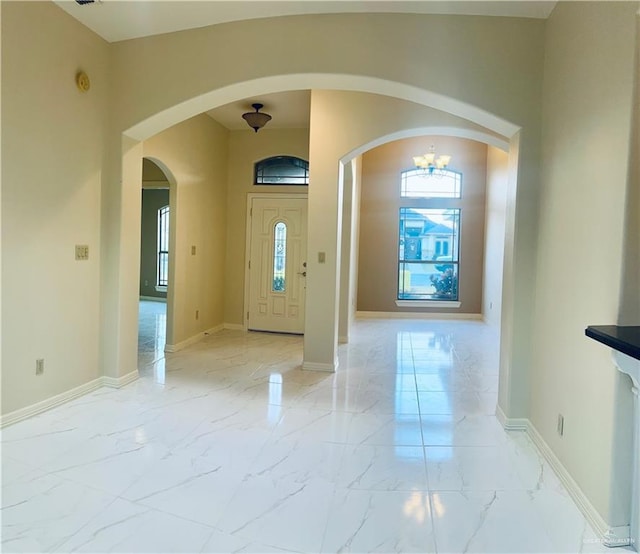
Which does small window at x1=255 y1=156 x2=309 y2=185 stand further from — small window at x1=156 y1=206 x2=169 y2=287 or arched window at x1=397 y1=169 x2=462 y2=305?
small window at x1=156 y1=206 x2=169 y2=287

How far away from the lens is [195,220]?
225 inches

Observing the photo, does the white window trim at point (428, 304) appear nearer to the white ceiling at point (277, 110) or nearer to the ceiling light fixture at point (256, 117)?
the white ceiling at point (277, 110)

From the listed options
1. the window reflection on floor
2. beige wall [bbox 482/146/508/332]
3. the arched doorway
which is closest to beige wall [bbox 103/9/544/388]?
the arched doorway

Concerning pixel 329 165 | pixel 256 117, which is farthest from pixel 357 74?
pixel 256 117

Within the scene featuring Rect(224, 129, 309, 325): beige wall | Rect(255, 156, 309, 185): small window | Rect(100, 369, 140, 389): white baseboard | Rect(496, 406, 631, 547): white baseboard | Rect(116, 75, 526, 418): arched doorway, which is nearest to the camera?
Rect(496, 406, 631, 547): white baseboard

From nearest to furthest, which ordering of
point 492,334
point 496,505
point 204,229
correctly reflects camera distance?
point 496,505, point 204,229, point 492,334

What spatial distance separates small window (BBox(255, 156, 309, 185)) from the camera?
654 cm

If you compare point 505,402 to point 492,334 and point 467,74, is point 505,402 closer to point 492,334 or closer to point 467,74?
point 467,74

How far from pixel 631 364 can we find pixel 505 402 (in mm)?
1507

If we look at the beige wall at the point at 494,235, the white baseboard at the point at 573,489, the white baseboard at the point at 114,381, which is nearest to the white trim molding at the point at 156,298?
the white baseboard at the point at 114,381

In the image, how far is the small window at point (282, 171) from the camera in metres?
6.54

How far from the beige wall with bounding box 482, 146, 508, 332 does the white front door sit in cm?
323

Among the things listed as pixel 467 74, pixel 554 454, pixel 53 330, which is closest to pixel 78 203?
pixel 53 330

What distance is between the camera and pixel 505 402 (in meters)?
3.16
